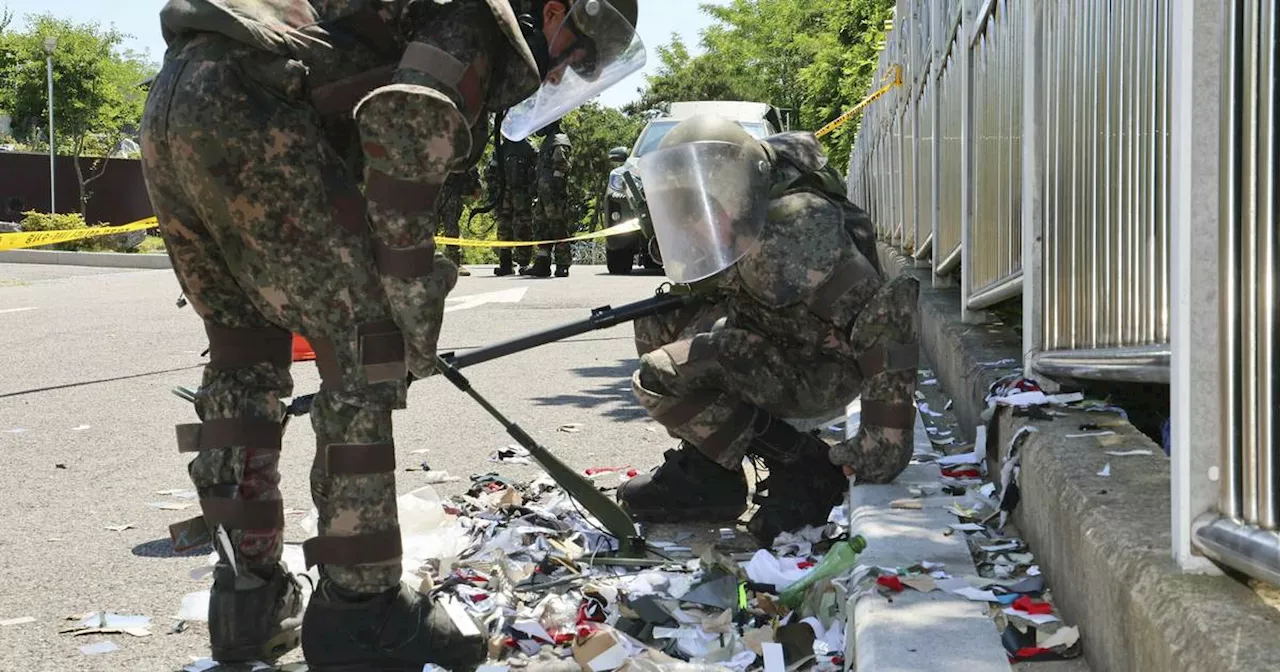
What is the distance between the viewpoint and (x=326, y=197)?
298 cm

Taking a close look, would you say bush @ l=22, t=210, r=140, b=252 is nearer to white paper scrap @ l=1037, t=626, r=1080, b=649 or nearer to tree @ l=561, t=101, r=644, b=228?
tree @ l=561, t=101, r=644, b=228

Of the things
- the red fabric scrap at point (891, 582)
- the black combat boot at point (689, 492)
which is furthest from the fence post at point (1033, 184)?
the red fabric scrap at point (891, 582)

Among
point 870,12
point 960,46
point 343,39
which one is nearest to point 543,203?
point 870,12

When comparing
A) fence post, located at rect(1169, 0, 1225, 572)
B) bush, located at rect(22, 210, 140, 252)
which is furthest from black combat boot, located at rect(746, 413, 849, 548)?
bush, located at rect(22, 210, 140, 252)

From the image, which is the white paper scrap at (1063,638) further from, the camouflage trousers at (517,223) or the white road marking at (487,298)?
the camouflage trousers at (517,223)

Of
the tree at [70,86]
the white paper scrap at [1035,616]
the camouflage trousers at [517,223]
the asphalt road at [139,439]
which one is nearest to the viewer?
the white paper scrap at [1035,616]

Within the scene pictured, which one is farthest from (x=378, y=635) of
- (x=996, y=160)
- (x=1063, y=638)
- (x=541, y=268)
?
(x=541, y=268)

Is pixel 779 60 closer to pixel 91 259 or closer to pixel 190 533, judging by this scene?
pixel 91 259

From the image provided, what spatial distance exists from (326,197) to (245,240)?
20 cm

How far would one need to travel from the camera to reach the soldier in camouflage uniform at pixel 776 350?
402cm

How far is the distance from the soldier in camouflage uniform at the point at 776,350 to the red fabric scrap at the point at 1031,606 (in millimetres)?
1197

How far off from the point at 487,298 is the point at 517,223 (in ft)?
17.2

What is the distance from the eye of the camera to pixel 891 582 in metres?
2.96

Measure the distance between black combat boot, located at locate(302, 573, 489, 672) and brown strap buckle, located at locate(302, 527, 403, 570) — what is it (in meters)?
0.07
